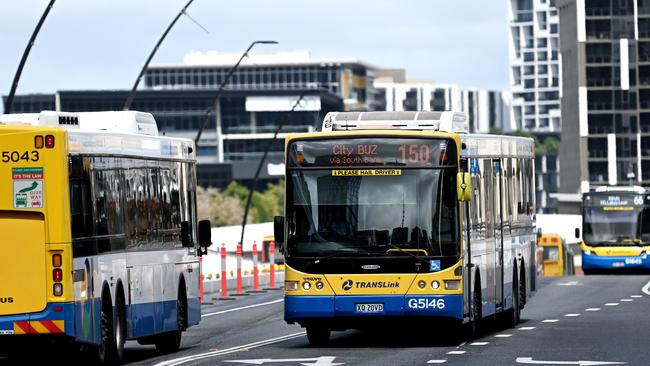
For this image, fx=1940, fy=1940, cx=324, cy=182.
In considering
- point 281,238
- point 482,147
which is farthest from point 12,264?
point 482,147

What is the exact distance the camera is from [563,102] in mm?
177750

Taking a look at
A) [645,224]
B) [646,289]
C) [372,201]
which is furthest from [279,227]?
[645,224]

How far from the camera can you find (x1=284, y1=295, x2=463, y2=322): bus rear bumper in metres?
23.9

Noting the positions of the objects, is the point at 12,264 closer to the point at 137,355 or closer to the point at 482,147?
the point at 137,355

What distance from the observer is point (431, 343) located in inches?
987

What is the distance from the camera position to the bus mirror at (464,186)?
934 inches

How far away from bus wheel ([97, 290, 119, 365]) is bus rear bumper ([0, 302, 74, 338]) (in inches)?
44.6

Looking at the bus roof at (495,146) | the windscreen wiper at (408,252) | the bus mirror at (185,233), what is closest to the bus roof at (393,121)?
the bus roof at (495,146)

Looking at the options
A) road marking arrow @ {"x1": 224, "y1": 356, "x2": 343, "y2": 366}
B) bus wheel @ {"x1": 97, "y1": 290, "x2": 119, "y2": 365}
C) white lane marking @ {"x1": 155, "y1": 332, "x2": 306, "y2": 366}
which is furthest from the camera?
white lane marking @ {"x1": 155, "y1": 332, "x2": 306, "y2": 366}

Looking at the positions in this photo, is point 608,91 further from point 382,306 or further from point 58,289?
point 58,289

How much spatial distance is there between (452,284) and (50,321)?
21.1 feet

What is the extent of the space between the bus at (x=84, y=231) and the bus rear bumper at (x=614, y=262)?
45.7m

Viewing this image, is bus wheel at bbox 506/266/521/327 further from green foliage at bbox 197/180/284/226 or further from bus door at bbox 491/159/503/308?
green foliage at bbox 197/180/284/226

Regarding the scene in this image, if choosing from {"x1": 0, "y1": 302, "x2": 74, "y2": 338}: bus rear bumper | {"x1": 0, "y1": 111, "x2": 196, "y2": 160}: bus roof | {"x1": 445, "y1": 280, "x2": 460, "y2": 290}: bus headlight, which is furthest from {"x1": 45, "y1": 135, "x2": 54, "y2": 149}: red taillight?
{"x1": 445, "y1": 280, "x2": 460, "y2": 290}: bus headlight
